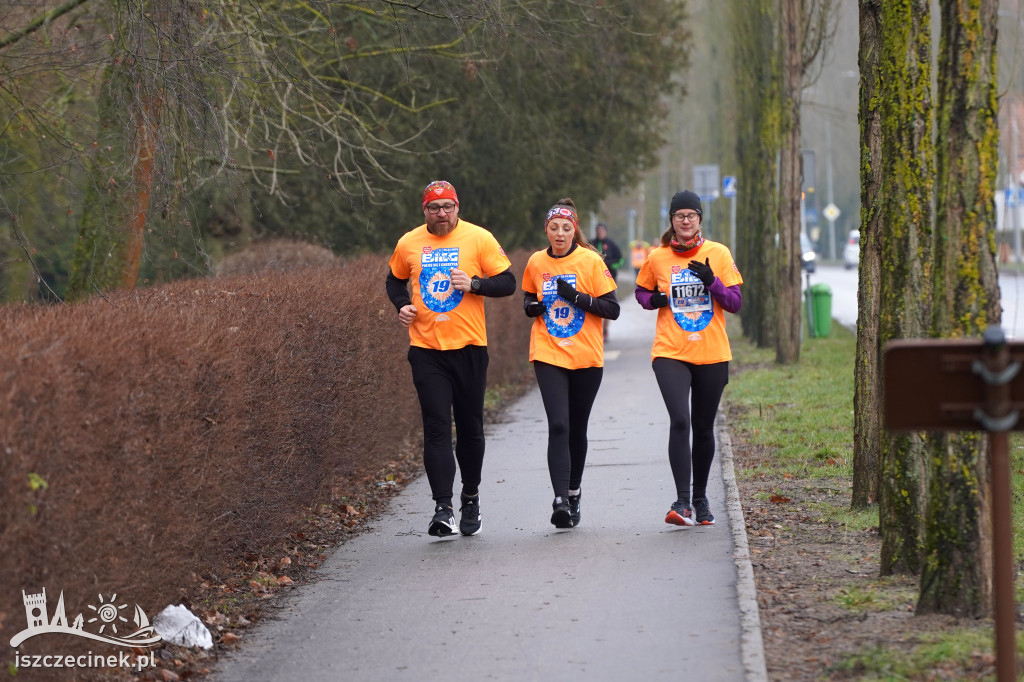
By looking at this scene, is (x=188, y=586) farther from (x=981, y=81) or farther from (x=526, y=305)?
(x=981, y=81)

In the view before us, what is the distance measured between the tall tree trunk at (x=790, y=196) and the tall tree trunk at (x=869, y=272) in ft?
35.3

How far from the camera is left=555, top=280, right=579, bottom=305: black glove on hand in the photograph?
8055 mm

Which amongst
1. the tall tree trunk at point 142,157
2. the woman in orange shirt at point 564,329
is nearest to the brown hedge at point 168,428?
the tall tree trunk at point 142,157

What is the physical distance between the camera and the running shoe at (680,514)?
810 cm

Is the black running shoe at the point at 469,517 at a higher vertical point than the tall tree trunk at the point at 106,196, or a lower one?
lower

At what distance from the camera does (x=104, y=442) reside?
16.6ft

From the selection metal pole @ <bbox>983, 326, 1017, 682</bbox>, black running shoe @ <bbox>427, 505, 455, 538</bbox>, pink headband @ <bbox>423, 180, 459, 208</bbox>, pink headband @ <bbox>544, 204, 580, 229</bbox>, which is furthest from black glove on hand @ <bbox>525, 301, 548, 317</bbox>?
metal pole @ <bbox>983, 326, 1017, 682</bbox>

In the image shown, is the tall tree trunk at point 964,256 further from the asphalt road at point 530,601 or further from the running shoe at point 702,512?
the running shoe at point 702,512

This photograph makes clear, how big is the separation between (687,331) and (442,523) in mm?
1821

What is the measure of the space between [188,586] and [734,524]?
11.2ft

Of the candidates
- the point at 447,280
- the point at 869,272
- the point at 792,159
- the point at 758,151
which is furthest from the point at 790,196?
the point at 447,280

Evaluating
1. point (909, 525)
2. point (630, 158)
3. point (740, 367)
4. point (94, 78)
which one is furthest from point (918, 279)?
point (630, 158)

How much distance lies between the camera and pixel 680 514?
26.6 feet

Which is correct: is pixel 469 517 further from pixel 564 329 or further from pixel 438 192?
pixel 438 192
